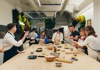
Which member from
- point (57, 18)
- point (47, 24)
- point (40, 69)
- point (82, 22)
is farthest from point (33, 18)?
point (40, 69)

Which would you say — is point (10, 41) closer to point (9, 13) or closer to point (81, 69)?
point (81, 69)

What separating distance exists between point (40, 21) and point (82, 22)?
808 centimetres

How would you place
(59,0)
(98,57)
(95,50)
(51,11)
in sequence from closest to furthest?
(98,57)
(95,50)
(59,0)
(51,11)

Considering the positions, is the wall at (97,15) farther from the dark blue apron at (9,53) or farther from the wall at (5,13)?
the wall at (5,13)

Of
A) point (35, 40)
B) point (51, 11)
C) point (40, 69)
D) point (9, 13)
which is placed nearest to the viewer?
point (40, 69)

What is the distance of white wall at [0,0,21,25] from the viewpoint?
20.2 ft

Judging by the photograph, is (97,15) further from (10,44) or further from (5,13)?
(5,13)

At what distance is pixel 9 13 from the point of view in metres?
7.27

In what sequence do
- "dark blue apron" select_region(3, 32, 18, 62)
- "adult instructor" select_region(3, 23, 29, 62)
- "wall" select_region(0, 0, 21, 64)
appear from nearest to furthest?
"adult instructor" select_region(3, 23, 29, 62) → "dark blue apron" select_region(3, 32, 18, 62) → "wall" select_region(0, 0, 21, 64)

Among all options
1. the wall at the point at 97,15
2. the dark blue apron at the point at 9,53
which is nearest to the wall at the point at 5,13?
the dark blue apron at the point at 9,53

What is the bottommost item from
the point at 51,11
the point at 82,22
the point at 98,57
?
the point at 98,57

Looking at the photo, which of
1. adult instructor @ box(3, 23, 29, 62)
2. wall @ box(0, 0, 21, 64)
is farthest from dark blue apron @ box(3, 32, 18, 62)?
wall @ box(0, 0, 21, 64)

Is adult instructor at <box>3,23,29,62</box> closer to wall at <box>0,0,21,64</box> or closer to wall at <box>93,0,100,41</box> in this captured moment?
wall at <box>0,0,21,64</box>

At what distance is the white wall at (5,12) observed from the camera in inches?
242
